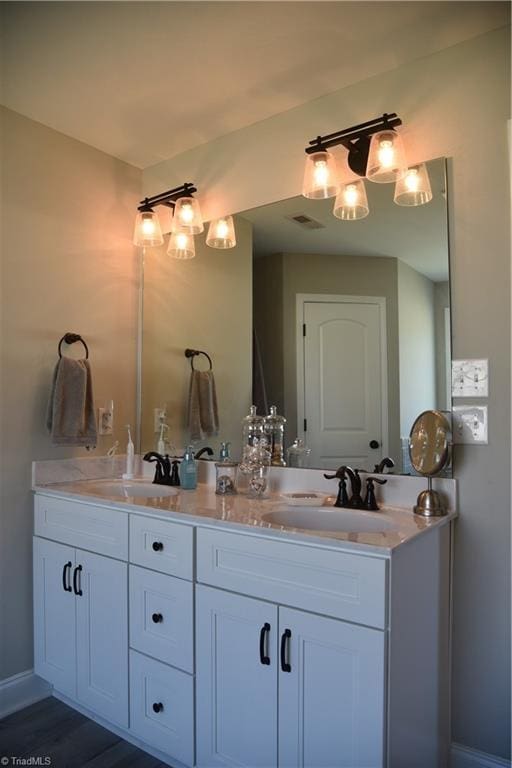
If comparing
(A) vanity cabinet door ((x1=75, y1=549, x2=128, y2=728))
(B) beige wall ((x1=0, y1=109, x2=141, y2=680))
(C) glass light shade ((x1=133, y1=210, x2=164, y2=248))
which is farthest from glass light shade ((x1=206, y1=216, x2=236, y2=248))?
(A) vanity cabinet door ((x1=75, y1=549, x2=128, y2=728))

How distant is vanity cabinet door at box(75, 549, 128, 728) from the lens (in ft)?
6.05

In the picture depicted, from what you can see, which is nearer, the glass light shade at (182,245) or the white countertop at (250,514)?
the white countertop at (250,514)

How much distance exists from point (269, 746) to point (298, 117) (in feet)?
7.23

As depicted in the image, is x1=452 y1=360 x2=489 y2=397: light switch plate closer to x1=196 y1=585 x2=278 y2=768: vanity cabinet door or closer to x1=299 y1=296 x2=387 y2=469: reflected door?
x1=299 y1=296 x2=387 y2=469: reflected door

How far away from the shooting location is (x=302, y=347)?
2109 mm

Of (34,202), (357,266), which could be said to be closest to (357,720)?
Answer: (357,266)

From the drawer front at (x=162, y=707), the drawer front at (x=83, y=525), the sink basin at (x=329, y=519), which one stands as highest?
the sink basin at (x=329, y=519)

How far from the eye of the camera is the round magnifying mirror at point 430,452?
164 centimetres

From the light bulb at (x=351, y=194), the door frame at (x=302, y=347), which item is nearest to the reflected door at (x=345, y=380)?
the door frame at (x=302, y=347)

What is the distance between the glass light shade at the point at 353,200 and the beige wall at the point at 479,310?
0.21 m

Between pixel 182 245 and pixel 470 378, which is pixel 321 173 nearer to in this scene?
pixel 182 245

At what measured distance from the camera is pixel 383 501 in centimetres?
184

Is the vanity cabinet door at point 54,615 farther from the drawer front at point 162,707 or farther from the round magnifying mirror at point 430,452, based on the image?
the round magnifying mirror at point 430,452

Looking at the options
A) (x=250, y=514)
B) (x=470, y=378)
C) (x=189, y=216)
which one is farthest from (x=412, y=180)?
(x=250, y=514)
